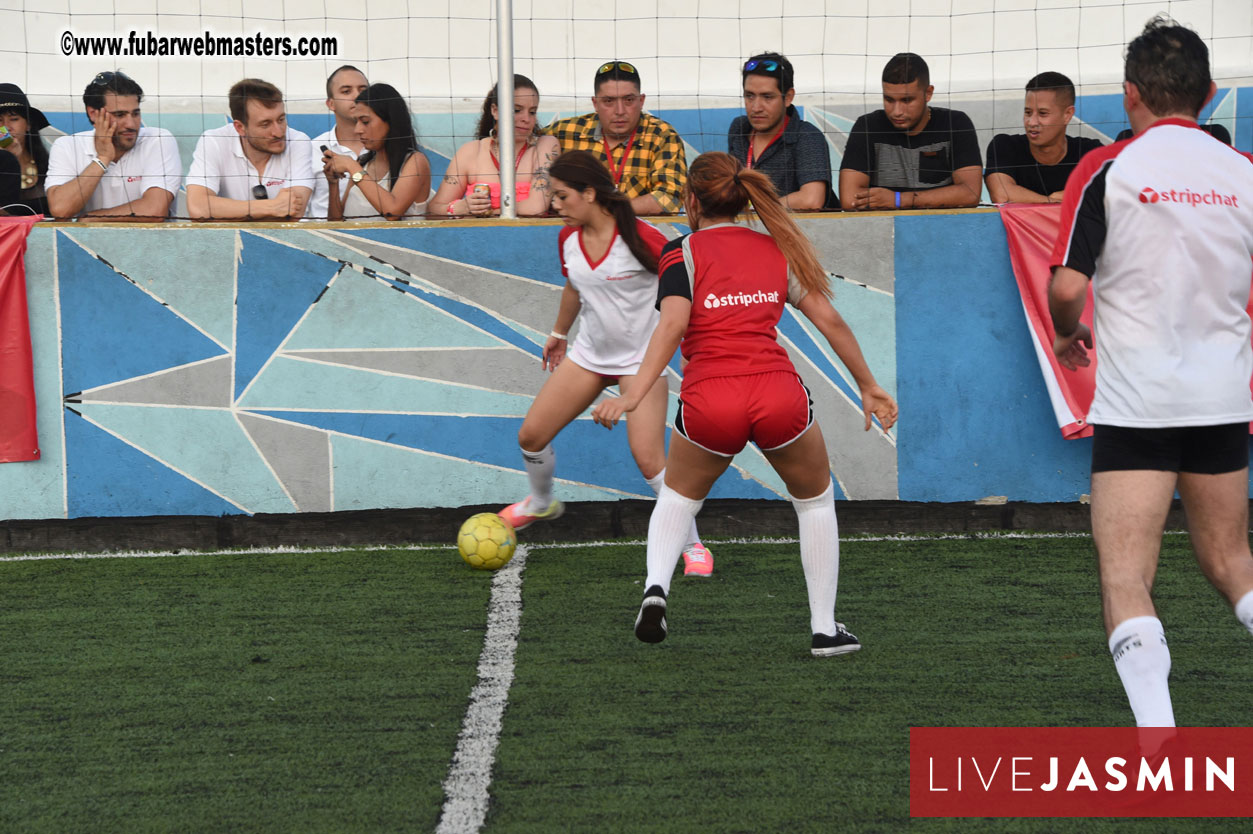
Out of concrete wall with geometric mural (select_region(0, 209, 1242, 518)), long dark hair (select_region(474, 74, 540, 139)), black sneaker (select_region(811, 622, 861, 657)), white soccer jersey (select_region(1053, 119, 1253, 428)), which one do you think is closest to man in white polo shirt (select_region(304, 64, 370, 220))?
concrete wall with geometric mural (select_region(0, 209, 1242, 518))

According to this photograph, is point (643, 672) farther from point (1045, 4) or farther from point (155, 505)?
point (1045, 4)

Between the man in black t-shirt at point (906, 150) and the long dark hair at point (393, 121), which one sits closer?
the man in black t-shirt at point (906, 150)

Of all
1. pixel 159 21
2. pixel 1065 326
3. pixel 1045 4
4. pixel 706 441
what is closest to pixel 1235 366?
pixel 1065 326

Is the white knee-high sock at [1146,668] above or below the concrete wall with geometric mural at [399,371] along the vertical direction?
below

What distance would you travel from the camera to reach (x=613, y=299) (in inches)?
266

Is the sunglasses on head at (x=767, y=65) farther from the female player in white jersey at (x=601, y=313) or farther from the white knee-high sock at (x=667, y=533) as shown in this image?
the white knee-high sock at (x=667, y=533)

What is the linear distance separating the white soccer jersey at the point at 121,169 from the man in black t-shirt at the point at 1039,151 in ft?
16.4

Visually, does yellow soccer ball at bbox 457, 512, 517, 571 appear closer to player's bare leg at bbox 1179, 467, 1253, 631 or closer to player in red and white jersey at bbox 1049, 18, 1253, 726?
player in red and white jersey at bbox 1049, 18, 1253, 726

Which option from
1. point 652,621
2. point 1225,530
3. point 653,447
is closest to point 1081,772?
point 1225,530

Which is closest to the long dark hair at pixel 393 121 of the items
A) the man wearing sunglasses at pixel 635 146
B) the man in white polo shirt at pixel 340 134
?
the man in white polo shirt at pixel 340 134

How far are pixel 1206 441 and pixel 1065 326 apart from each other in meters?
0.48

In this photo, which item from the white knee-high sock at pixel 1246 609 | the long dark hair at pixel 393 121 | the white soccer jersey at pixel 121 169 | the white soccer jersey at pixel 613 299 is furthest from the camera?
the long dark hair at pixel 393 121

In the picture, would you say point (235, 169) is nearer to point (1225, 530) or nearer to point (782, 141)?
point (782, 141)

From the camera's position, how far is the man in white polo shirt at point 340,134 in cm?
851
